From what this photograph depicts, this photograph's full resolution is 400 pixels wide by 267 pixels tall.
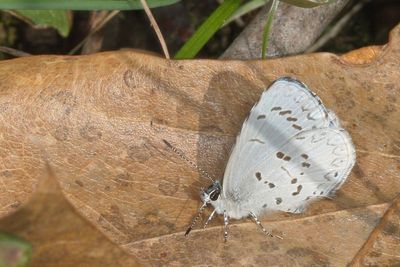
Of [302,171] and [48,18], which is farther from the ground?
[48,18]

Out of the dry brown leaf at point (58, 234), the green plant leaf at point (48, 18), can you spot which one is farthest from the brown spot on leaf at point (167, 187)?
the green plant leaf at point (48, 18)

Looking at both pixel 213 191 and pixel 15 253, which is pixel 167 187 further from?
pixel 15 253

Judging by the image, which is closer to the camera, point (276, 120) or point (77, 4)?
point (276, 120)

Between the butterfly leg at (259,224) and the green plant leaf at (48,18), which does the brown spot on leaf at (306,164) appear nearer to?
the butterfly leg at (259,224)

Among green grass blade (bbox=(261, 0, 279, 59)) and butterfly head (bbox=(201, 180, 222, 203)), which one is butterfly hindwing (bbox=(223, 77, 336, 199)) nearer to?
butterfly head (bbox=(201, 180, 222, 203))

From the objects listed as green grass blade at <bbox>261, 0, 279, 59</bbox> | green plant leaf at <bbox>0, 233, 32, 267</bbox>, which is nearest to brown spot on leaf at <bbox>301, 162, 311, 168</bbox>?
green grass blade at <bbox>261, 0, 279, 59</bbox>

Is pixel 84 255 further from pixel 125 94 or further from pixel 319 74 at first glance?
pixel 319 74

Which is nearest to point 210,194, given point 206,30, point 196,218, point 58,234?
point 196,218
